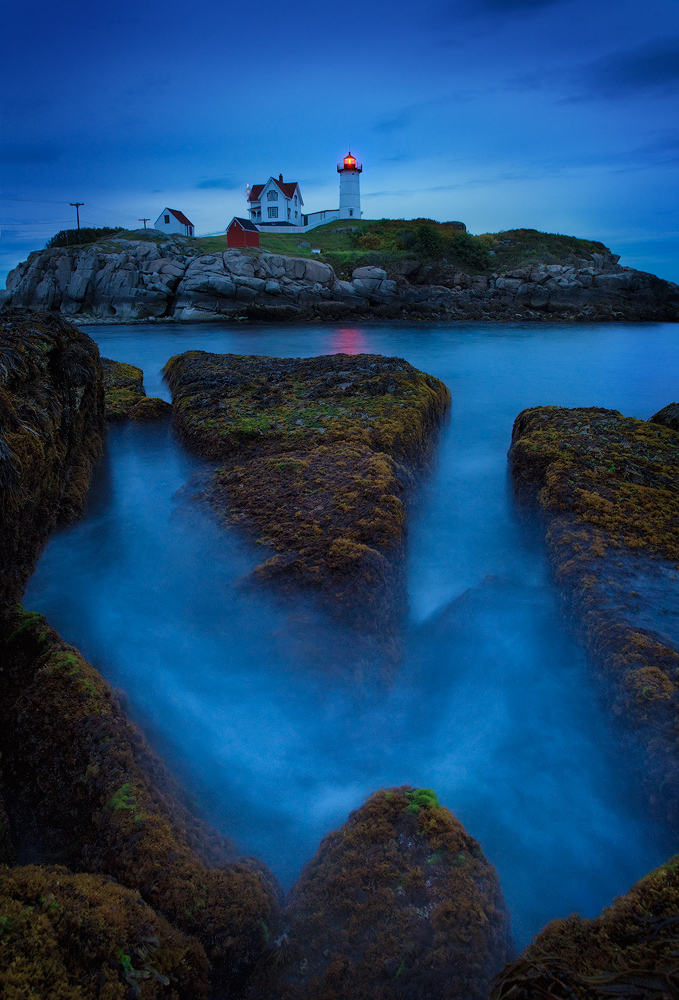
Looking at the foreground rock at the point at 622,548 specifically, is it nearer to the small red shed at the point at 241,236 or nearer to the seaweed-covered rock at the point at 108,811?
the seaweed-covered rock at the point at 108,811

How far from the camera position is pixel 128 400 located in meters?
10.3

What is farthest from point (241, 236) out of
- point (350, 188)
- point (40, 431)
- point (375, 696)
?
point (375, 696)

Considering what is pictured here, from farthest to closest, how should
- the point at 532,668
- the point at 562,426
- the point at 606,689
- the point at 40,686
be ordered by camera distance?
the point at 562,426
the point at 532,668
the point at 606,689
the point at 40,686

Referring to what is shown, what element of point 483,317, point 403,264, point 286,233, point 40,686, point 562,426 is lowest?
point 40,686

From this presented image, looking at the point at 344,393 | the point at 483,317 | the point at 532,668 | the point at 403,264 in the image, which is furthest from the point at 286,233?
the point at 532,668

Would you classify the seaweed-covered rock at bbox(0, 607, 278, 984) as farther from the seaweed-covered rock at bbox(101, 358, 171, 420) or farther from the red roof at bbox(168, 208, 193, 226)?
the red roof at bbox(168, 208, 193, 226)

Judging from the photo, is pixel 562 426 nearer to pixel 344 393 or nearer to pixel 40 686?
pixel 344 393

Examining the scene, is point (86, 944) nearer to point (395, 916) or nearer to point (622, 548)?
point (395, 916)

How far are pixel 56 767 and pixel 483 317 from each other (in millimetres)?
44918

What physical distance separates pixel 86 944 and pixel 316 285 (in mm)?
45752

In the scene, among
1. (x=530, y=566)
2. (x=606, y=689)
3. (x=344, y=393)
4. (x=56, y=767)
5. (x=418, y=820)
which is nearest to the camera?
(x=418, y=820)

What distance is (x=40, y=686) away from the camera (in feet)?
11.1

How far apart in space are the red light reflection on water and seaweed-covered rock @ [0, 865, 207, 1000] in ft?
70.1

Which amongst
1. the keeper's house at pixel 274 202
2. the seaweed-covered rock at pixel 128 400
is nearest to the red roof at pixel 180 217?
the keeper's house at pixel 274 202
